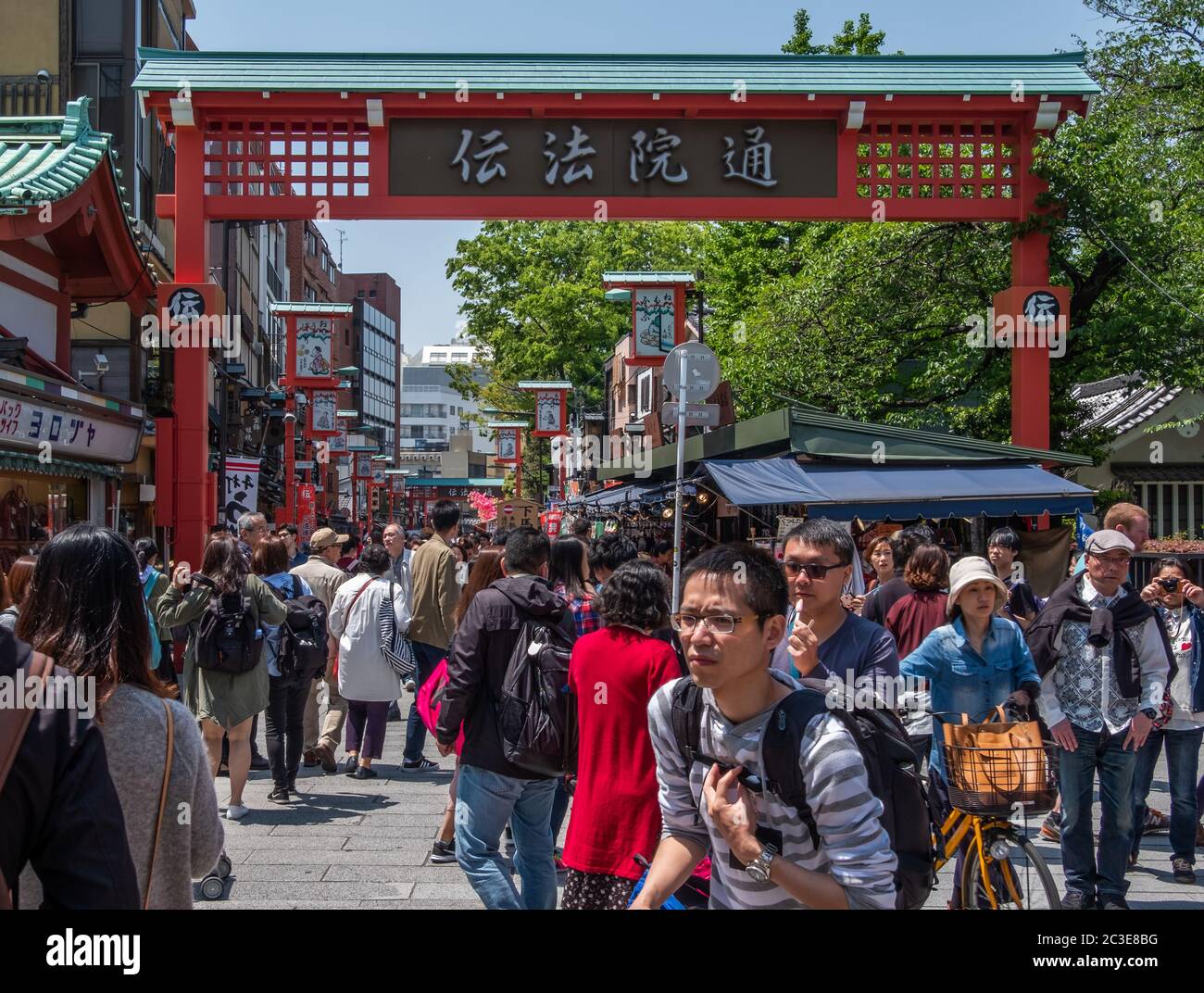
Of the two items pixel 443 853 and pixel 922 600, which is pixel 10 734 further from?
pixel 922 600

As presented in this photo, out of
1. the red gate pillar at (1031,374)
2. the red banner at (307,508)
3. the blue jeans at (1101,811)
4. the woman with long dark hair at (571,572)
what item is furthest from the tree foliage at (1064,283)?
the red banner at (307,508)

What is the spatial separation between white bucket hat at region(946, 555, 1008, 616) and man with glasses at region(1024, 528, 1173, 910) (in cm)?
68

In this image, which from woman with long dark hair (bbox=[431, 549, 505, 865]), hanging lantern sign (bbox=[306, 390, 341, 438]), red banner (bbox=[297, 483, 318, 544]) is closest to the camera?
woman with long dark hair (bbox=[431, 549, 505, 865])

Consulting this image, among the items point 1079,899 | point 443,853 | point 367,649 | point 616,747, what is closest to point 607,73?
point 367,649

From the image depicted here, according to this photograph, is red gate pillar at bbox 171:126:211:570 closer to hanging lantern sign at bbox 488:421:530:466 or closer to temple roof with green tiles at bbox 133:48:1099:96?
temple roof with green tiles at bbox 133:48:1099:96

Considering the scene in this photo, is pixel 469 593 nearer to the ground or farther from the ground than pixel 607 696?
farther from the ground

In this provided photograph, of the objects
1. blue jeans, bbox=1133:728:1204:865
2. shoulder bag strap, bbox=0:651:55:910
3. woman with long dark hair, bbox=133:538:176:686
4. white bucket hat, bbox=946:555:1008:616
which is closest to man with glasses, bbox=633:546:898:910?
shoulder bag strap, bbox=0:651:55:910

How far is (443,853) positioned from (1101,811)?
3494 mm

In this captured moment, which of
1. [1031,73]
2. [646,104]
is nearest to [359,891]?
[646,104]

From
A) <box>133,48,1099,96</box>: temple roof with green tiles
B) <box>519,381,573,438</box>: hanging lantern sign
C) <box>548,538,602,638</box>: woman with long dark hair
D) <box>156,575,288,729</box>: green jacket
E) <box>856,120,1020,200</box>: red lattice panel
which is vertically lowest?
<box>156,575,288,729</box>: green jacket

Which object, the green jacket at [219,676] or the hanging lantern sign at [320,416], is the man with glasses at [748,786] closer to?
the green jacket at [219,676]

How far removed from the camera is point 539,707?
193 inches

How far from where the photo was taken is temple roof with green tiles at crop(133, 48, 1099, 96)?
46.8 ft

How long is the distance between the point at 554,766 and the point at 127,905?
2.47 m
